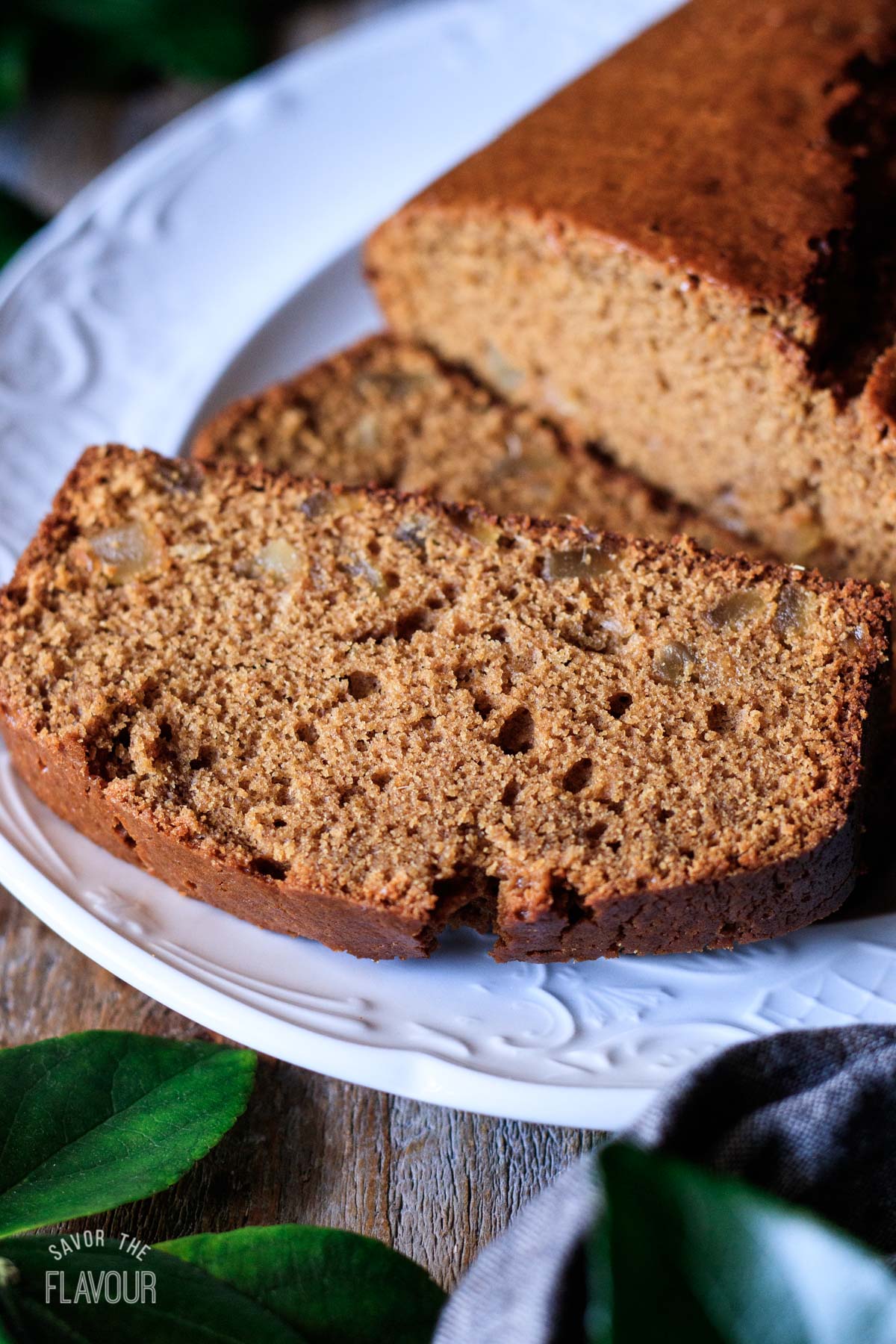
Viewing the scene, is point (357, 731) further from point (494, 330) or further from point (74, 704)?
point (494, 330)

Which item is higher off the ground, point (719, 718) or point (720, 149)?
point (720, 149)

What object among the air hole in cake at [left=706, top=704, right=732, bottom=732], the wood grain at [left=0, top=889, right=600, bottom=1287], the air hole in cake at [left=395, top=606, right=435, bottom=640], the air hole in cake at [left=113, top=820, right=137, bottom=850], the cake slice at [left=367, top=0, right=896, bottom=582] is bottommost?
the wood grain at [left=0, top=889, right=600, bottom=1287]

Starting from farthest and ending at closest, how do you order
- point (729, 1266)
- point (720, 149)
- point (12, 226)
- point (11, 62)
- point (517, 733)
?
point (11, 62) → point (12, 226) → point (720, 149) → point (517, 733) → point (729, 1266)

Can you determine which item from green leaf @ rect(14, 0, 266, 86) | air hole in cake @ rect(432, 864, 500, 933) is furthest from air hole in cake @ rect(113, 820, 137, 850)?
green leaf @ rect(14, 0, 266, 86)

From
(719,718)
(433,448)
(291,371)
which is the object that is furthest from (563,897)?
(291,371)

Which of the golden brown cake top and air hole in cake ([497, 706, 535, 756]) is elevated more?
the golden brown cake top

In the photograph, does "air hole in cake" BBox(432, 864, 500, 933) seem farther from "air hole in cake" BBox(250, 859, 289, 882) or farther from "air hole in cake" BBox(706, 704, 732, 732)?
"air hole in cake" BBox(706, 704, 732, 732)

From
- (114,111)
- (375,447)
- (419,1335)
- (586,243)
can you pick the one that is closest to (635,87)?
(586,243)

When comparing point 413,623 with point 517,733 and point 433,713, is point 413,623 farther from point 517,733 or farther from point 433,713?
point 517,733
